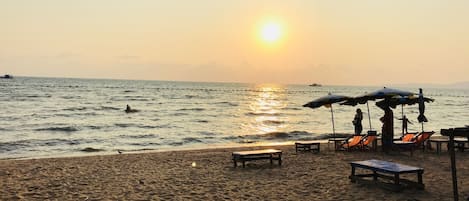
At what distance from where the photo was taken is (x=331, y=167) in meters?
12.1

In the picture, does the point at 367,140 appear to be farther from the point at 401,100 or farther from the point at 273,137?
the point at 273,137

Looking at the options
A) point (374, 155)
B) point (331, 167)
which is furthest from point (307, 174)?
point (374, 155)

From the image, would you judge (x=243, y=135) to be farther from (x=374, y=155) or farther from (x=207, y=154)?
(x=374, y=155)

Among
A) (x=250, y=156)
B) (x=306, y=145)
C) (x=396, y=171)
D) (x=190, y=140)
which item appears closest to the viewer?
(x=396, y=171)

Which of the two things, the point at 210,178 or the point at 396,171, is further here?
the point at 210,178

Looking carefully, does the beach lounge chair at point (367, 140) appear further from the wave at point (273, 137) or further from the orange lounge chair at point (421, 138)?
the wave at point (273, 137)

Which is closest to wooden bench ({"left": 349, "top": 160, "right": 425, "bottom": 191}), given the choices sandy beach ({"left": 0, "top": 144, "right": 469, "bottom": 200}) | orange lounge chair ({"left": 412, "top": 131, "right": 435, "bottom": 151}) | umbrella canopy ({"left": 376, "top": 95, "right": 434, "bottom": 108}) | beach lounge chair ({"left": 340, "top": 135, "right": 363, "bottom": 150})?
sandy beach ({"left": 0, "top": 144, "right": 469, "bottom": 200})

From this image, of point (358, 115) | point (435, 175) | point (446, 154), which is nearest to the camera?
point (435, 175)

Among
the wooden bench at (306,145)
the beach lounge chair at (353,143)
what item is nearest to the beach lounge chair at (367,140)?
the beach lounge chair at (353,143)

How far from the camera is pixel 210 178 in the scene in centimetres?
1070

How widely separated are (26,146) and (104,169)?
10.1 m

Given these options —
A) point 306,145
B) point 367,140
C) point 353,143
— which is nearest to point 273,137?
point 306,145

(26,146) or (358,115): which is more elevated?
(358,115)

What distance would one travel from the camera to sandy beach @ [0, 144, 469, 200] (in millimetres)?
8711
